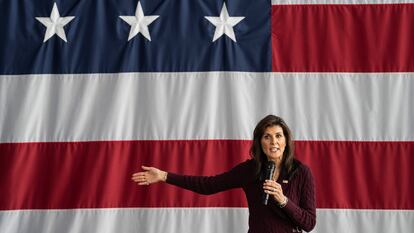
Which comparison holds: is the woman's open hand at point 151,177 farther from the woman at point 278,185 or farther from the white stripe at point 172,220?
the white stripe at point 172,220

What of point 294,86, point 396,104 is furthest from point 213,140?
point 396,104

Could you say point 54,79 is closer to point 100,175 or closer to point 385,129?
point 100,175

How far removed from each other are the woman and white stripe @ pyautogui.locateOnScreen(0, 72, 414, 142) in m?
0.95

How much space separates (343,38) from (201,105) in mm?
867

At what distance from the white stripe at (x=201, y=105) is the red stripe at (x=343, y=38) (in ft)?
0.19

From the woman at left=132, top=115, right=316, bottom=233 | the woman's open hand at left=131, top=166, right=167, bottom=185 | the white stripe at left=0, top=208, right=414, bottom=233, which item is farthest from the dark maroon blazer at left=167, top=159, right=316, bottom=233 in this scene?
the white stripe at left=0, top=208, right=414, bottom=233

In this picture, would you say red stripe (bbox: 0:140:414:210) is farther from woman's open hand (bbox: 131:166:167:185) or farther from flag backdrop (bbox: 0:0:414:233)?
woman's open hand (bbox: 131:166:167:185)

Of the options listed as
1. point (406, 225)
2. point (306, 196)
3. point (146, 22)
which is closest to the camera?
point (306, 196)

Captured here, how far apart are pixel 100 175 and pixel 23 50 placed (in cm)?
85

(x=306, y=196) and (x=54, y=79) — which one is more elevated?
(x=54, y=79)

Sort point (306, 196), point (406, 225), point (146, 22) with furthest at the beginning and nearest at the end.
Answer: point (146, 22)
point (406, 225)
point (306, 196)

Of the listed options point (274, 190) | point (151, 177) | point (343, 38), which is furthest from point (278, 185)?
point (343, 38)

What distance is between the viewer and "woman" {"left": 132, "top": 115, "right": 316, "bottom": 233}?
2068mm

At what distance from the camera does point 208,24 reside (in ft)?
10.9
